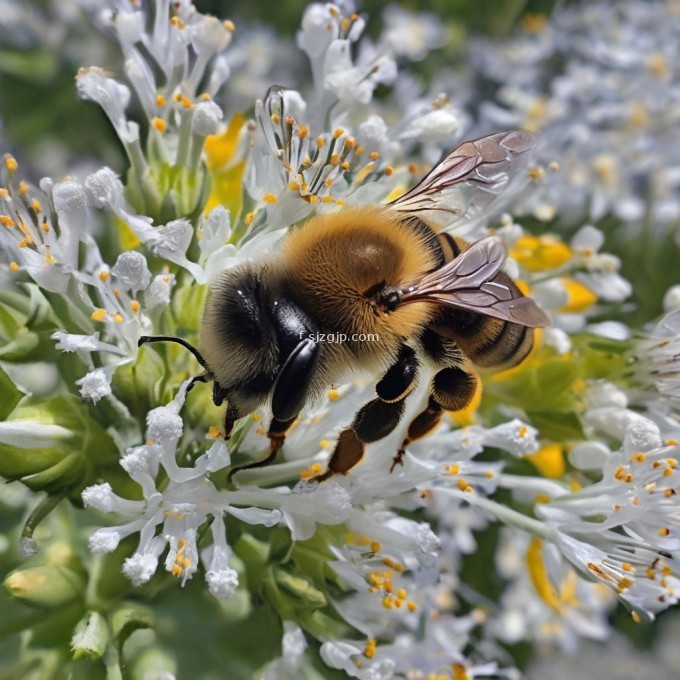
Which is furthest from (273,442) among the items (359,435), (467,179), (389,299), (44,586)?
(467,179)

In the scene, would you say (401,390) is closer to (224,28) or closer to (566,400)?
(566,400)

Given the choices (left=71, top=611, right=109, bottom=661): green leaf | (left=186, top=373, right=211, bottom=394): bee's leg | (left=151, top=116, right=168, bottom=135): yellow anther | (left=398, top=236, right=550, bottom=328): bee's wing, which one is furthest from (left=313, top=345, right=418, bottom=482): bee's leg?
(left=151, top=116, right=168, bottom=135): yellow anther

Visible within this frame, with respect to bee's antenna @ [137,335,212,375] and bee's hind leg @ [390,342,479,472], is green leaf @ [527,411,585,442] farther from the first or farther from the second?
bee's antenna @ [137,335,212,375]

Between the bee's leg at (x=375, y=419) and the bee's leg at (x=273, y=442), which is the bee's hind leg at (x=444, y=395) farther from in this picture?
the bee's leg at (x=273, y=442)

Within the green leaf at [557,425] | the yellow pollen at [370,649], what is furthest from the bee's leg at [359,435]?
the green leaf at [557,425]

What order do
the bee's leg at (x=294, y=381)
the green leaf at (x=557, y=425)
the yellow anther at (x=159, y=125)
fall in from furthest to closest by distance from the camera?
1. the green leaf at (x=557, y=425)
2. the yellow anther at (x=159, y=125)
3. the bee's leg at (x=294, y=381)

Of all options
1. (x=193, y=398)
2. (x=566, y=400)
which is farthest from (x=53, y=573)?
(x=566, y=400)

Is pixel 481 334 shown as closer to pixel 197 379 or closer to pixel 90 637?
pixel 197 379
